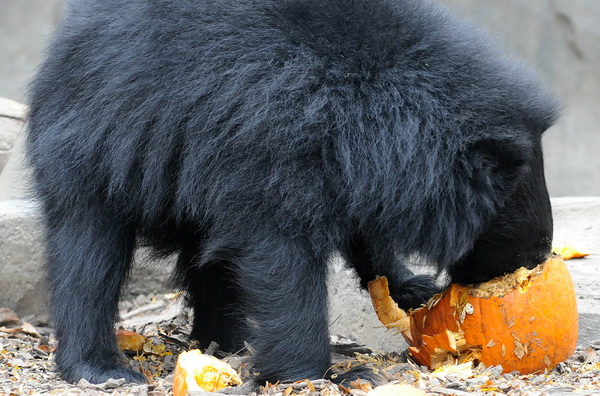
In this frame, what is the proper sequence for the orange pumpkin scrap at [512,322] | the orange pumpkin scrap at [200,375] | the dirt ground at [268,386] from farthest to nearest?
the orange pumpkin scrap at [512,322] < the dirt ground at [268,386] < the orange pumpkin scrap at [200,375]

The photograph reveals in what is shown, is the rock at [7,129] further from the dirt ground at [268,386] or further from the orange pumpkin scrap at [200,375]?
the orange pumpkin scrap at [200,375]

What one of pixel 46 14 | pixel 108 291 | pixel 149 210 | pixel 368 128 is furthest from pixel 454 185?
pixel 46 14

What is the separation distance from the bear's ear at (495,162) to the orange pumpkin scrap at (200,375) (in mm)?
1138

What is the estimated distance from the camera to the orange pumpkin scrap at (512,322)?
3182mm

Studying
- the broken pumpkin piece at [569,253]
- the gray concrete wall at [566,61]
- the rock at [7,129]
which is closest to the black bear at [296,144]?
the broken pumpkin piece at [569,253]

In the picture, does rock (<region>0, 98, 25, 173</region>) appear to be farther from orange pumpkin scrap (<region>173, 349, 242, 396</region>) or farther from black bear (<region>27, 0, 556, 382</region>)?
orange pumpkin scrap (<region>173, 349, 242, 396</region>)

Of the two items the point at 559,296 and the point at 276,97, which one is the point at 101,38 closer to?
the point at 276,97

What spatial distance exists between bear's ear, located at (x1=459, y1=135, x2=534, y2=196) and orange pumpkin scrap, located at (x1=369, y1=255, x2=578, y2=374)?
445mm

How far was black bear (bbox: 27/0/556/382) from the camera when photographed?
294cm

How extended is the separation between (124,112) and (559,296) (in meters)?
1.85

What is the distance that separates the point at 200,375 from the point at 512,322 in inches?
48.6

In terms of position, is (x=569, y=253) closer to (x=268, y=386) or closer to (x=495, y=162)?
(x=495, y=162)

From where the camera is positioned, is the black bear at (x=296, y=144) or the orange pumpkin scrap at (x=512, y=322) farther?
the orange pumpkin scrap at (x=512, y=322)

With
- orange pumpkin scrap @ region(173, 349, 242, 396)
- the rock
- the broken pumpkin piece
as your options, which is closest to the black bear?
orange pumpkin scrap @ region(173, 349, 242, 396)
